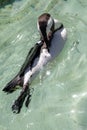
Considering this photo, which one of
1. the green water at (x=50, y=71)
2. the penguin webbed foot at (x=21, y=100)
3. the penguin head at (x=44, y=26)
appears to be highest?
the penguin head at (x=44, y=26)

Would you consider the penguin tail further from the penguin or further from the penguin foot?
the penguin foot

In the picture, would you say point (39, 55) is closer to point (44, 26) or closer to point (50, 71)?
point (50, 71)

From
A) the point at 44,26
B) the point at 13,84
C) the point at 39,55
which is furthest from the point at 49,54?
the point at 13,84

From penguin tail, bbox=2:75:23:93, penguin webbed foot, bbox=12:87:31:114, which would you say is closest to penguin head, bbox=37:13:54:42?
penguin tail, bbox=2:75:23:93

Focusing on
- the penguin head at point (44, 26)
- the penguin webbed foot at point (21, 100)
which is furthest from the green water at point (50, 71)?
the penguin head at point (44, 26)

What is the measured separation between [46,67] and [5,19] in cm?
228

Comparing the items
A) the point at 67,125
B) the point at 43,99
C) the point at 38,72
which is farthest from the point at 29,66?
the point at 67,125

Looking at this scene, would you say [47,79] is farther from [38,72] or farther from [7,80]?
[7,80]

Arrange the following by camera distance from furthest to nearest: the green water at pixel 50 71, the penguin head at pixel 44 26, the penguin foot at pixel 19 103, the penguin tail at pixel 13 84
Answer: the penguin head at pixel 44 26, the penguin tail at pixel 13 84, the penguin foot at pixel 19 103, the green water at pixel 50 71

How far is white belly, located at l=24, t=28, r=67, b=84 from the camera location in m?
6.57

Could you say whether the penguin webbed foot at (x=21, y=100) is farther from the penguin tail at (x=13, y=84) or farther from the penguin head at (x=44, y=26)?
the penguin head at (x=44, y=26)

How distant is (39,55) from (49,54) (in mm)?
174

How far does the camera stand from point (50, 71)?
6762mm

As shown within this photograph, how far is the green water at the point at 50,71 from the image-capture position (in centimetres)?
591
